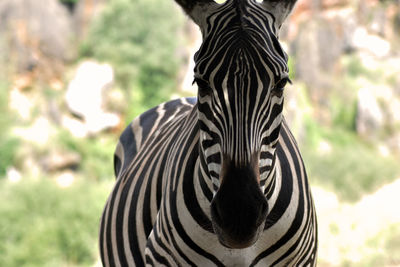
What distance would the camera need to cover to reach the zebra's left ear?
2418 mm

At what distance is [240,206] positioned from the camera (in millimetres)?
2047

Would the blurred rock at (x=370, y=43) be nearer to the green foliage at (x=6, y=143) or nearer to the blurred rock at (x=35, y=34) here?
the blurred rock at (x=35, y=34)

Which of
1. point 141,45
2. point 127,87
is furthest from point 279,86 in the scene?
point 141,45

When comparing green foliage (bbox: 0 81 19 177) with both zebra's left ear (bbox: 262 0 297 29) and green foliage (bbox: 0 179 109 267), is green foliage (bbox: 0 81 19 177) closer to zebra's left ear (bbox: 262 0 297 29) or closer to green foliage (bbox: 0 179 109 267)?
green foliage (bbox: 0 179 109 267)

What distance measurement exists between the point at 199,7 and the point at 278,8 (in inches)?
12.3

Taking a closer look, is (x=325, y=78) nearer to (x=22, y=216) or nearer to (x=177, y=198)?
(x=22, y=216)

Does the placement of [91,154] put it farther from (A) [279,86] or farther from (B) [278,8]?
(A) [279,86]

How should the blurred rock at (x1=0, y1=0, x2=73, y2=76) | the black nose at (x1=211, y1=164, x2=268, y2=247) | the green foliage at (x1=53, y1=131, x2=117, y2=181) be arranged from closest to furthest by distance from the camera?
the black nose at (x1=211, y1=164, x2=268, y2=247), the green foliage at (x1=53, y1=131, x2=117, y2=181), the blurred rock at (x1=0, y1=0, x2=73, y2=76)

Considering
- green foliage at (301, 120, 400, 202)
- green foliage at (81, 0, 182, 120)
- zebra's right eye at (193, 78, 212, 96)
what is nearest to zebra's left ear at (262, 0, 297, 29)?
zebra's right eye at (193, 78, 212, 96)

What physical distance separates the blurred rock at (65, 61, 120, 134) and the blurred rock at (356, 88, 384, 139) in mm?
13581

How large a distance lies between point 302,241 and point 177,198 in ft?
1.82

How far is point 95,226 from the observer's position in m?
24.1

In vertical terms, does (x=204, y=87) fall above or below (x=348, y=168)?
below

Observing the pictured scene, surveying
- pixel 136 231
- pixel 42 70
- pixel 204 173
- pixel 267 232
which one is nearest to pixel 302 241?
pixel 267 232
